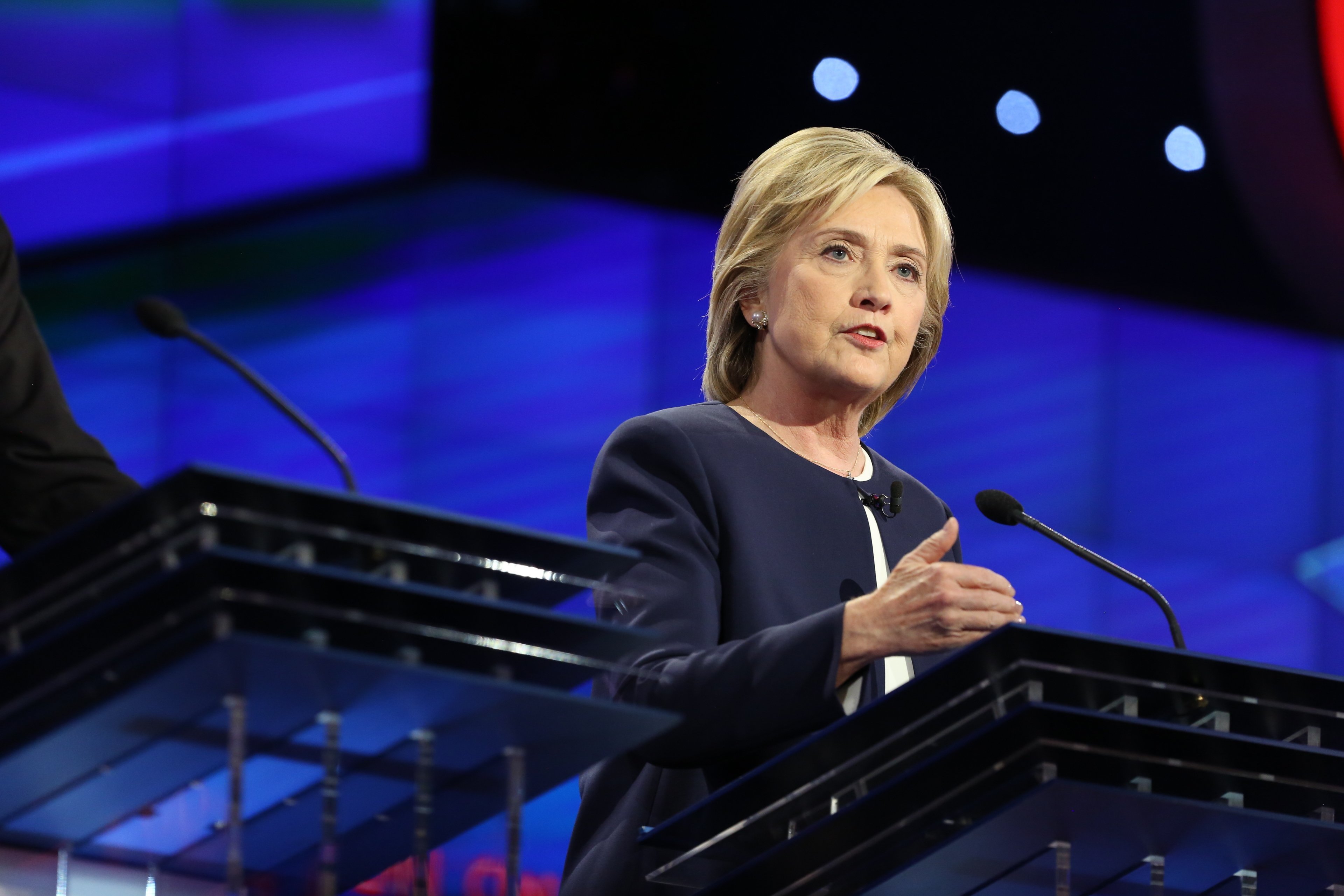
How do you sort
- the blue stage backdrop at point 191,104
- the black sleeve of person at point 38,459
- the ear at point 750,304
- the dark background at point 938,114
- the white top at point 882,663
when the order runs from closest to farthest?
the black sleeve of person at point 38,459, the white top at point 882,663, the ear at point 750,304, the blue stage backdrop at point 191,104, the dark background at point 938,114

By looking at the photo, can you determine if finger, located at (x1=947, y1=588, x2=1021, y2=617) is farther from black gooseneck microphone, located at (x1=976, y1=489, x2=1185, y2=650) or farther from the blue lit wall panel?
the blue lit wall panel

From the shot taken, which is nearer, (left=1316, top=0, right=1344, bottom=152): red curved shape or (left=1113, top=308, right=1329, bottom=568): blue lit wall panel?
(left=1316, top=0, right=1344, bottom=152): red curved shape

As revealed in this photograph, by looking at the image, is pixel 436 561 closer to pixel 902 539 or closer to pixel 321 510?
pixel 321 510

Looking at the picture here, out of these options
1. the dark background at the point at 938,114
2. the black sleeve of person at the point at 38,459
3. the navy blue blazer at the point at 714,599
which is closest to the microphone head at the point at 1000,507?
the navy blue blazer at the point at 714,599

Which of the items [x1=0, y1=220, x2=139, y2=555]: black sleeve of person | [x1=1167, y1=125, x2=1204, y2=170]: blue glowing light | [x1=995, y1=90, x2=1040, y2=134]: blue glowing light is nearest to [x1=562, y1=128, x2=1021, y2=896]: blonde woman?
[x1=0, y1=220, x2=139, y2=555]: black sleeve of person

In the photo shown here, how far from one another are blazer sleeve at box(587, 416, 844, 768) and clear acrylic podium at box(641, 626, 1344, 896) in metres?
0.15

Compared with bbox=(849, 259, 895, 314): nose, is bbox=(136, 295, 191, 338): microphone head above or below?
above

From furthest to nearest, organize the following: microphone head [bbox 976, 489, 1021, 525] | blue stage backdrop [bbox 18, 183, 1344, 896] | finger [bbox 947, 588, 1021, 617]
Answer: blue stage backdrop [bbox 18, 183, 1344, 896], microphone head [bbox 976, 489, 1021, 525], finger [bbox 947, 588, 1021, 617]

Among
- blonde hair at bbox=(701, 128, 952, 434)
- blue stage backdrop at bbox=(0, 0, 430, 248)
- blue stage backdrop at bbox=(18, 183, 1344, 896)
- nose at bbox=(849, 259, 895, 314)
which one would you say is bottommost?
nose at bbox=(849, 259, 895, 314)

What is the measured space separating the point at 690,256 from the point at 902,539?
277cm

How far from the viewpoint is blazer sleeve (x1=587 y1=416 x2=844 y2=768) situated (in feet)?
5.70

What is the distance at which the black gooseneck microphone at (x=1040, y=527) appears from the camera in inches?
82.9

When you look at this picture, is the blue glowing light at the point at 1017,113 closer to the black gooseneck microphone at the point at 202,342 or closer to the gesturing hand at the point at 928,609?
the black gooseneck microphone at the point at 202,342

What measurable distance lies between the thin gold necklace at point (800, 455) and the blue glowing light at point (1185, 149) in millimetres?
3020
